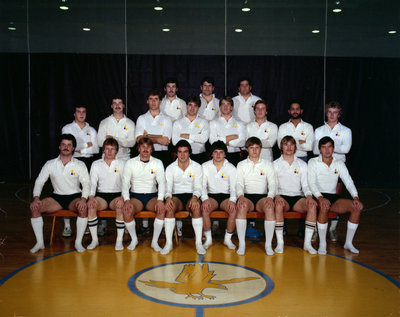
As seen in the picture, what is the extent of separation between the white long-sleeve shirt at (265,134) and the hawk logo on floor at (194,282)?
2.08 m

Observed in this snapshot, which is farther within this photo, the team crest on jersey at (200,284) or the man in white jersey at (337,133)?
the man in white jersey at (337,133)

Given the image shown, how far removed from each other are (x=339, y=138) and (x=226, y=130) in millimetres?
1436

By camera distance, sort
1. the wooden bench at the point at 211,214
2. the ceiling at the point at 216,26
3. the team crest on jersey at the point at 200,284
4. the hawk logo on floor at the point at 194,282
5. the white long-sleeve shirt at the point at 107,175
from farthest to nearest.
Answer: the ceiling at the point at 216,26
the white long-sleeve shirt at the point at 107,175
the wooden bench at the point at 211,214
the hawk logo on floor at the point at 194,282
the team crest on jersey at the point at 200,284

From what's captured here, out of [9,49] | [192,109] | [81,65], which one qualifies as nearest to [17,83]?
[9,49]

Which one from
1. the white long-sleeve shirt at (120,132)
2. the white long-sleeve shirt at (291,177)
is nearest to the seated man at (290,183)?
the white long-sleeve shirt at (291,177)

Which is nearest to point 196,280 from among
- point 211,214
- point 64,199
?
point 211,214

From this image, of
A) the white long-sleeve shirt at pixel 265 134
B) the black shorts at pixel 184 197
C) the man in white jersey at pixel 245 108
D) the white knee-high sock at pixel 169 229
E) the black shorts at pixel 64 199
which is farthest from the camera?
the man in white jersey at pixel 245 108

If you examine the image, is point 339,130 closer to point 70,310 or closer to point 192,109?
point 192,109

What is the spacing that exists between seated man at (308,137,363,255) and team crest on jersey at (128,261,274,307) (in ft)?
3.76

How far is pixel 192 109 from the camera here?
17.0 feet

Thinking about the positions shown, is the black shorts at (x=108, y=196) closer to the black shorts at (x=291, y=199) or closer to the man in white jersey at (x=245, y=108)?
the black shorts at (x=291, y=199)

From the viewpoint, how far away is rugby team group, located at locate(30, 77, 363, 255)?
172 inches

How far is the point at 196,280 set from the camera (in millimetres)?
3477

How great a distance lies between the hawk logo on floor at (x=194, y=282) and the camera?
3.23 meters
